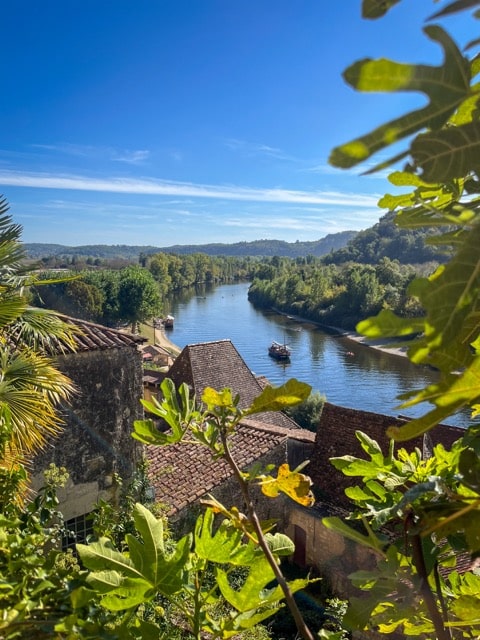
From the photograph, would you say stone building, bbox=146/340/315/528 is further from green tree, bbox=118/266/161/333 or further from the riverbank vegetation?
green tree, bbox=118/266/161/333

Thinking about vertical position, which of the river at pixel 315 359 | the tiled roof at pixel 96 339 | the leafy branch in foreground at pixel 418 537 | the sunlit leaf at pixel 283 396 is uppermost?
the sunlit leaf at pixel 283 396

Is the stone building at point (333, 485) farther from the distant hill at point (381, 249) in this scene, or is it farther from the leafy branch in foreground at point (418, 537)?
the distant hill at point (381, 249)

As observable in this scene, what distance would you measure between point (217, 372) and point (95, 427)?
6946mm

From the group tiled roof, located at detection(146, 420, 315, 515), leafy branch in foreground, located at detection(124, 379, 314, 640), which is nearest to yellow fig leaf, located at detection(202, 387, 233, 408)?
leafy branch in foreground, located at detection(124, 379, 314, 640)

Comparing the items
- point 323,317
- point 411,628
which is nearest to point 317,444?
point 411,628

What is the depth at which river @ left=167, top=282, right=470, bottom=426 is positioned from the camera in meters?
30.8

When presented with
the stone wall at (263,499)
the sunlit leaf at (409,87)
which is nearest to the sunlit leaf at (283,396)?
the sunlit leaf at (409,87)

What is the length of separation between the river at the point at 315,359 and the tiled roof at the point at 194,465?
2.62m

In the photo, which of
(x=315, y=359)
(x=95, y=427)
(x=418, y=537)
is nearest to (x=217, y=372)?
(x=95, y=427)

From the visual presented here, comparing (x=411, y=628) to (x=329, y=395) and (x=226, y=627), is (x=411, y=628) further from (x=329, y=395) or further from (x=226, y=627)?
(x=329, y=395)

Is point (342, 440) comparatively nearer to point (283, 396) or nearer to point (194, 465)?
point (194, 465)

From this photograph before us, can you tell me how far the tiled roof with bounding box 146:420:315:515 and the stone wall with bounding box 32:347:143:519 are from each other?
33.0 inches

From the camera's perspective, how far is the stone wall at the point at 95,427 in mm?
7105

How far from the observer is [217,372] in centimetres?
1418
